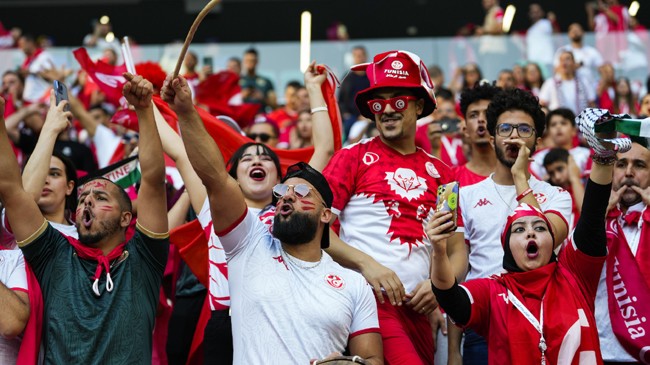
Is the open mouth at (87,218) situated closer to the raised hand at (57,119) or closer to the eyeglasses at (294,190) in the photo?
the raised hand at (57,119)

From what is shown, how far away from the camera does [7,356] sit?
19.0ft

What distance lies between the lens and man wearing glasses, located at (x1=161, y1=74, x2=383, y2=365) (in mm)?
5469

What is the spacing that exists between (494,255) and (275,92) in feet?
30.1

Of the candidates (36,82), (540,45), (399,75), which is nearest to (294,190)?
(399,75)

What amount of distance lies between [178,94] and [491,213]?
2209 millimetres

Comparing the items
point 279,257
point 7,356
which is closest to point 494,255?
point 279,257

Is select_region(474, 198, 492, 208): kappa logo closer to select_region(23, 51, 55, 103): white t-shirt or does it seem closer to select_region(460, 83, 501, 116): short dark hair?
select_region(460, 83, 501, 116): short dark hair

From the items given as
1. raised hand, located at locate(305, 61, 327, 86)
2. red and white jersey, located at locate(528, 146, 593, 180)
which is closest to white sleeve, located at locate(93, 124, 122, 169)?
raised hand, located at locate(305, 61, 327, 86)

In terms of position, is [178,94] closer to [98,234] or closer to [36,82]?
[98,234]

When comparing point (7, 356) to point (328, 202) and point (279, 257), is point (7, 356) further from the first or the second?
point (328, 202)

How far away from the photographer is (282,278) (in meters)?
5.61

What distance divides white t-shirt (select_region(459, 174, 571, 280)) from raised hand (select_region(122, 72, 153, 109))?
2.14m

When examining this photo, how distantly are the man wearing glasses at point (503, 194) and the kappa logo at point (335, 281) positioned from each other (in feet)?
4.00

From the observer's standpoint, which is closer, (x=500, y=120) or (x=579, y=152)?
(x=500, y=120)
